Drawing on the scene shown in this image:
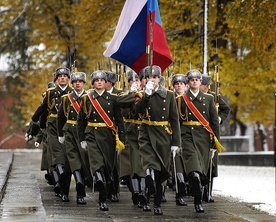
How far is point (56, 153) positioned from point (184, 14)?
54.8ft

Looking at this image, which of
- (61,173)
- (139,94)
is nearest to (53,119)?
(61,173)

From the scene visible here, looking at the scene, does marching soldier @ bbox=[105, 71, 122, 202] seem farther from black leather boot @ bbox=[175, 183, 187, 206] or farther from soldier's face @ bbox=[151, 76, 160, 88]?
soldier's face @ bbox=[151, 76, 160, 88]

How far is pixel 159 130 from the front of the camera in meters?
14.1

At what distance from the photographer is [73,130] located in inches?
616

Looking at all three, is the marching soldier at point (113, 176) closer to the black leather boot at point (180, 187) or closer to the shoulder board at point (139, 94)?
the black leather boot at point (180, 187)

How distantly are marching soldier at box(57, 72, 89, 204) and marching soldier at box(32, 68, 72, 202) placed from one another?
352 millimetres

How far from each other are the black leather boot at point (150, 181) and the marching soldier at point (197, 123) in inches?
36.4

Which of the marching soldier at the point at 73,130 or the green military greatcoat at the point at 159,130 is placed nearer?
the green military greatcoat at the point at 159,130

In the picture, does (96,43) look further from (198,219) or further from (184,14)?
(198,219)

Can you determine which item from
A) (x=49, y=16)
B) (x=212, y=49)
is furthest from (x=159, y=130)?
(x=49, y=16)

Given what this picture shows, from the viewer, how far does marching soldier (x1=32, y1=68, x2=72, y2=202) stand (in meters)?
15.8

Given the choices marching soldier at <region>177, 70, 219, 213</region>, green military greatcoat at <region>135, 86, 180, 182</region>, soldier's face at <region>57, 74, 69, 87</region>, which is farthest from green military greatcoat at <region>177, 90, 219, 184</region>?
soldier's face at <region>57, 74, 69, 87</region>

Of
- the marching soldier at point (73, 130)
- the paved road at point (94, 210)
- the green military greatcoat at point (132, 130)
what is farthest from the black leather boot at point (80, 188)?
the green military greatcoat at point (132, 130)

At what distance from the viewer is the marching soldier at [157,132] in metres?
13.9
